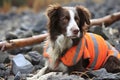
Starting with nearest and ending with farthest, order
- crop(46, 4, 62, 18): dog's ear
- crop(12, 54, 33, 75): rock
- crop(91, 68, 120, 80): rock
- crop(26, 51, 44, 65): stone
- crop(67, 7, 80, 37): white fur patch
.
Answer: crop(91, 68, 120, 80): rock
crop(67, 7, 80, 37): white fur patch
crop(46, 4, 62, 18): dog's ear
crop(12, 54, 33, 75): rock
crop(26, 51, 44, 65): stone

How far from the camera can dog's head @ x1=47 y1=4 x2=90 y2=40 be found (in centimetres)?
709

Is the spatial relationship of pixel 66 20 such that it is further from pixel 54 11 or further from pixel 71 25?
pixel 54 11

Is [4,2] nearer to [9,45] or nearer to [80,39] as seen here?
[9,45]

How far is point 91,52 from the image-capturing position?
7484mm

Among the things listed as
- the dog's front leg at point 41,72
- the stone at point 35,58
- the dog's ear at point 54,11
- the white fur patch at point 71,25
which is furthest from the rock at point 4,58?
the white fur patch at point 71,25

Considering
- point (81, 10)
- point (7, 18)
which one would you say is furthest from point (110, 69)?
point (7, 18)

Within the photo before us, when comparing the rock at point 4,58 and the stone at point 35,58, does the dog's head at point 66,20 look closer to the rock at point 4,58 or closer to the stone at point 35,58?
the stone at point 35,58

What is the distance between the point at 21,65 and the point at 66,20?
1.16m

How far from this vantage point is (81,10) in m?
Answer: 7.43

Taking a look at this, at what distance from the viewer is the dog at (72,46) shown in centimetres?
723

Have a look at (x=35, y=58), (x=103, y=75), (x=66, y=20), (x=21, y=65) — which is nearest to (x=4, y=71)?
(x=21, y=65)

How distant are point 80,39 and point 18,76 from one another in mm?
1150

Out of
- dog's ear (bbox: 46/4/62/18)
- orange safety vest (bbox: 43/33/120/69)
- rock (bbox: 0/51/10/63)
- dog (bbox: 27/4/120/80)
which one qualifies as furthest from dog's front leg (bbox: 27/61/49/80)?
rock (bbox: 0/51/10/63)

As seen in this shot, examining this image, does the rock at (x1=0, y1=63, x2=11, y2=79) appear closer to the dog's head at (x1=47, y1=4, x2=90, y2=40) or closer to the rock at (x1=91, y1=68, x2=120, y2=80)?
the dog's head at (x1=47, y1=4, x2=90, y2=40)
